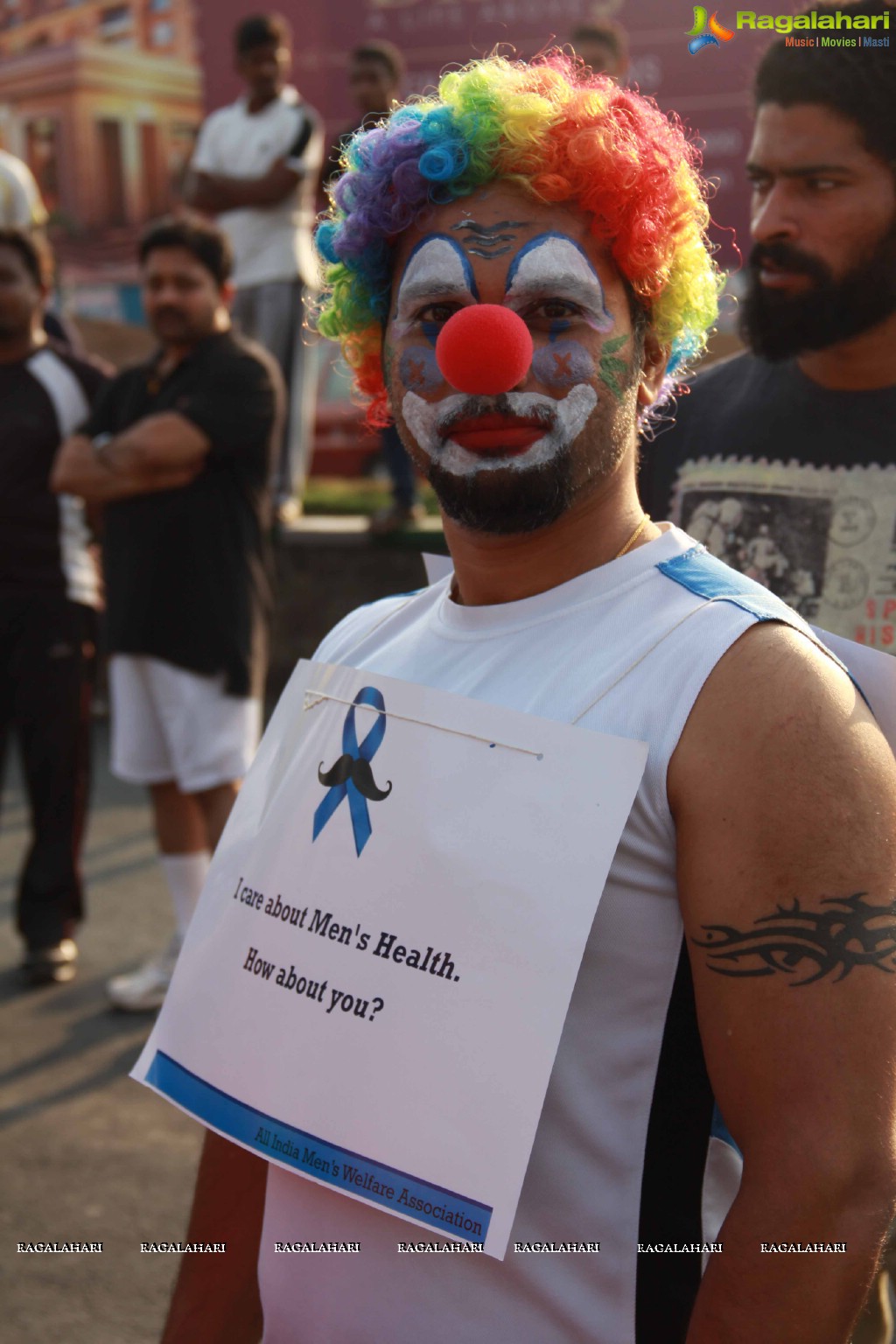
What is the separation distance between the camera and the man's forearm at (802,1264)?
1.15 metres

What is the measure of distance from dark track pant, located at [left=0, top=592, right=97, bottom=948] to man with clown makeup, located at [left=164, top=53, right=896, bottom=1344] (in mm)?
3039

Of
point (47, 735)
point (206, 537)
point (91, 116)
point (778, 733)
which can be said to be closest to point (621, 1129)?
point (778, 733)

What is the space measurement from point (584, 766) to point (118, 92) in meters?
13.9

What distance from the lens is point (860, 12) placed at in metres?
2.11

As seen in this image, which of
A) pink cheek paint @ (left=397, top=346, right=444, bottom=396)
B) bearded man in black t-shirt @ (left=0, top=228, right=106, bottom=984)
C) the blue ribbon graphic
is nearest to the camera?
the blue ribbon graphic

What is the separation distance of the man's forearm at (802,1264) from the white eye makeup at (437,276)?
99cm

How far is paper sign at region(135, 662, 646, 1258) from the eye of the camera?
4.12 ft

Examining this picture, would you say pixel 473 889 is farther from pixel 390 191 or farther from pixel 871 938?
pixel 390 191

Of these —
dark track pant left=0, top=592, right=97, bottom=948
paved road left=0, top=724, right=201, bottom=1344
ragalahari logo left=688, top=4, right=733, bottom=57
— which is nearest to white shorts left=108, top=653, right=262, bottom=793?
dark track pant left=0, top=592, right=97, bottom=948

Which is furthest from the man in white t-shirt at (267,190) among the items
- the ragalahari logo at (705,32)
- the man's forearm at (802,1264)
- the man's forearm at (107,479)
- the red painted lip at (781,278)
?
the man's forearm at (802,1264)

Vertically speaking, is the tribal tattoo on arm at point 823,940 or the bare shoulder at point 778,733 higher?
the bare shoulder at point 778,733

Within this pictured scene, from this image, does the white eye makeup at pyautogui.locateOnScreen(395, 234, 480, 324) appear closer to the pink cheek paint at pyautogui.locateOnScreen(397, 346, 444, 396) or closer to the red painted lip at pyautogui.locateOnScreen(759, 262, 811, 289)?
the pink cheek paint at pyautogui.locateOnScreen(397, 346, 444, 396)

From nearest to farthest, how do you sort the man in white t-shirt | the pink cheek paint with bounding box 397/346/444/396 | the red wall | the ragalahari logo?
the pink cheek paint with bounding box 397/346/444/396 → the ragalahari logo → the man in white t-shirt → the red wall

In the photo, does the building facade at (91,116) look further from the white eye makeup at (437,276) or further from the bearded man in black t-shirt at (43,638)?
the white eye makeup at (437,276)
